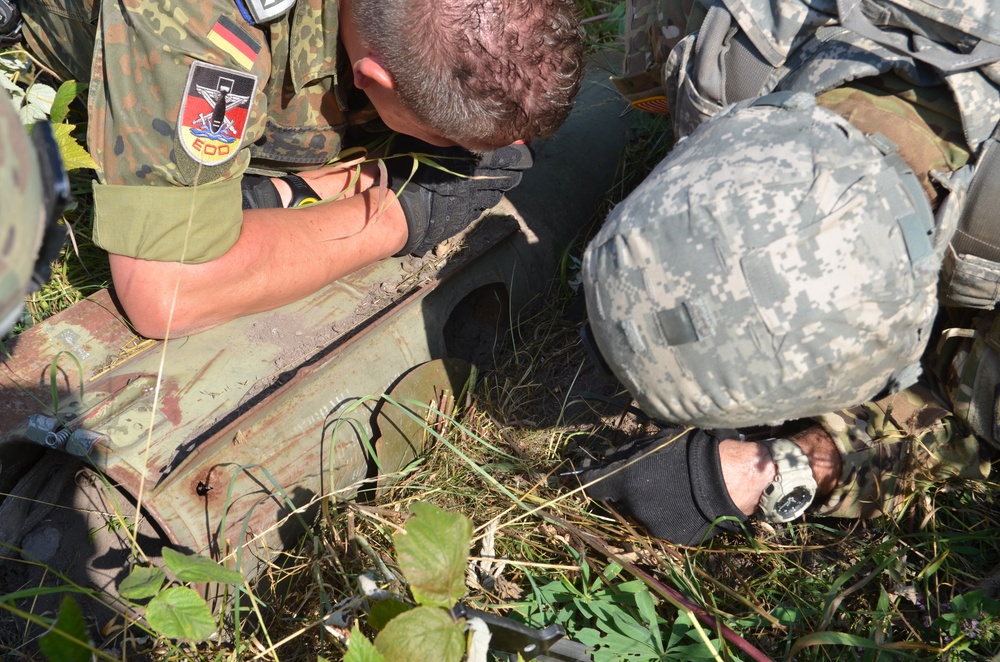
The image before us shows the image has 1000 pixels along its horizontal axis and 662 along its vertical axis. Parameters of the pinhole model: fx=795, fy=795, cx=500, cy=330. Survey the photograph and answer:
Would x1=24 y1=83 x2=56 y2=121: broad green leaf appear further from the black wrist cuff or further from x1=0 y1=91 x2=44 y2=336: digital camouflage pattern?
x1=0 y1=91 x2=44 y2=336: digital camouflage pattern

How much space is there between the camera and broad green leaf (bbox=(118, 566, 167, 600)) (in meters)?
1.32

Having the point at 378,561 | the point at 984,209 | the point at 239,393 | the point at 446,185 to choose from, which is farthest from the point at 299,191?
the point at 984,209

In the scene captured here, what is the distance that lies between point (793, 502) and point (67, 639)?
4.86 ft

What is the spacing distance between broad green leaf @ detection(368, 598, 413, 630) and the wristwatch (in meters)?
0.91

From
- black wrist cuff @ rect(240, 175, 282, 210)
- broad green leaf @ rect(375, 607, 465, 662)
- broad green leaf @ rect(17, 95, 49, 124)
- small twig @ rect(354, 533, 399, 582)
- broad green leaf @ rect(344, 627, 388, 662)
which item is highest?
broad green leaf @ rect(17, 95, 49, 124)

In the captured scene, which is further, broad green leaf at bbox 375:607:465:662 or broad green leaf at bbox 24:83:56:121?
broad green leaf at bbox 24:83:56:121

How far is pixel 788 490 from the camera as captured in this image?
1824 mm

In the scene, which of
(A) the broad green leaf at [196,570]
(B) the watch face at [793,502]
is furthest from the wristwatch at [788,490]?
(A) the broad green leaf at [196,570]

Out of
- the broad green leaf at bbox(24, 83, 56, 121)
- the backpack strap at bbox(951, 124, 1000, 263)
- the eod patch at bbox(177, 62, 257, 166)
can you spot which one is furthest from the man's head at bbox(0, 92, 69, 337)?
the broad green leaf at bbox(24, 83, 56, 121)

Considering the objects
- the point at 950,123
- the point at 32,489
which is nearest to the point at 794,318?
the point at 950,123

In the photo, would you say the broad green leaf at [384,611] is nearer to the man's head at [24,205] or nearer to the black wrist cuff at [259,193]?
the man's head at [24,205]

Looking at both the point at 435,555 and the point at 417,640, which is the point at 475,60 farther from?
the point at 417,640

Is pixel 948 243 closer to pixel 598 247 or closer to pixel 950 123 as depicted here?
pixel 950 123

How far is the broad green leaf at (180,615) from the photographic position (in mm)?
1304
